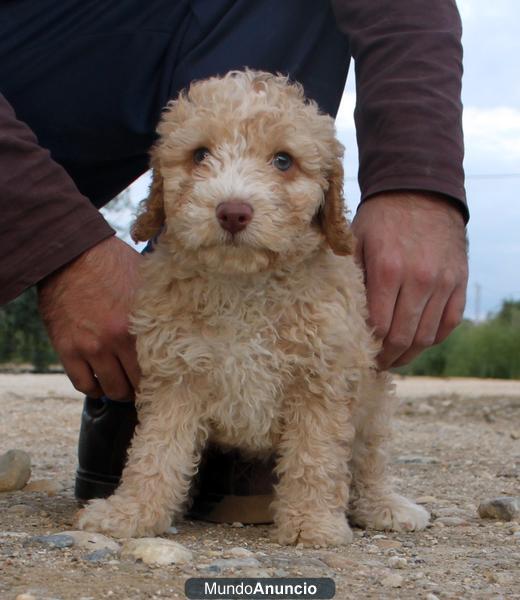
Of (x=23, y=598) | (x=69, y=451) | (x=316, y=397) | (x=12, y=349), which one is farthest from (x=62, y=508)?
(x=12, y=349)

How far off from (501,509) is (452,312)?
0.94 m

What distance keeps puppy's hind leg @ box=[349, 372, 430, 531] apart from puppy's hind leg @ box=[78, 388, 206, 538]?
79cm

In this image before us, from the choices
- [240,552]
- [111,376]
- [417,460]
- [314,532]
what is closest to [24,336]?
[417,460]

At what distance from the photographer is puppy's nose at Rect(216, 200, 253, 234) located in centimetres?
332

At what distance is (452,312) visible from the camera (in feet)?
13.2

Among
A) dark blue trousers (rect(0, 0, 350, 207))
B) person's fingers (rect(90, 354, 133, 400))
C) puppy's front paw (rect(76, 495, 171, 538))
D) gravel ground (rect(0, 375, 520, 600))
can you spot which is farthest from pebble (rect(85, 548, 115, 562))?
dark blue trousers (rect(0, 0, 350, 207))

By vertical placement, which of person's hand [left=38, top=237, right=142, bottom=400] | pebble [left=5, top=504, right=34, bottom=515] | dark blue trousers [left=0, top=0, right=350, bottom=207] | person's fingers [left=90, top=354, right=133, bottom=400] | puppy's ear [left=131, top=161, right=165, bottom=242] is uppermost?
dark blue trousers [left=0, top=0, right=350, bottom=207]

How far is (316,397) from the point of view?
3736 millimetres

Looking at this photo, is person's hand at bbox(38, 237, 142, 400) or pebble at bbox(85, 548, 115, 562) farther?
person's hand at bbox(38, 237, 142, 400)

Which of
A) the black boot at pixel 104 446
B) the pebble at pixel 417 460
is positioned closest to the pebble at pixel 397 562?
the black boot at pixel 104 446

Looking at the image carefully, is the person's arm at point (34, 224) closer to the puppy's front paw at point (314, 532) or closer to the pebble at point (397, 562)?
the puppy's front paw at point (314, 532)

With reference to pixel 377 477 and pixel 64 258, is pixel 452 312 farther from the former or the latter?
pixel 64 258

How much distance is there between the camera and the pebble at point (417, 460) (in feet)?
20.4

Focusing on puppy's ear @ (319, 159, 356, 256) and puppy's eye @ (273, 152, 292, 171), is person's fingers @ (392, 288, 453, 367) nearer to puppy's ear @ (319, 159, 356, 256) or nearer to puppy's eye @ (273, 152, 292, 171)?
puppy's ear @ (319, 159, 356, 256)
